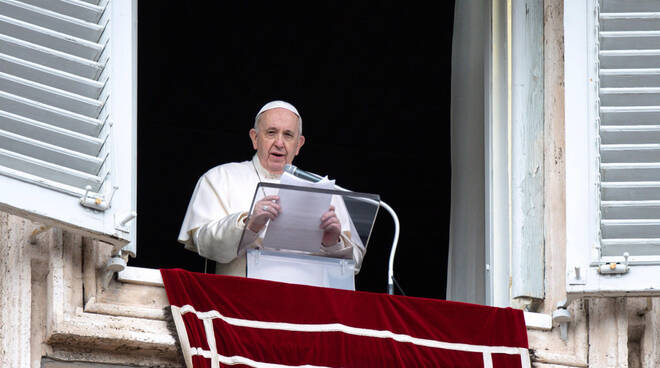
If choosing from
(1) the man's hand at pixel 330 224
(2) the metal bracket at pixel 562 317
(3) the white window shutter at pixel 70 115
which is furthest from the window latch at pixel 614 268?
(3) the white window shutter at pixel 70 115

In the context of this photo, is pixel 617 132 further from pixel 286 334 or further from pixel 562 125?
pixel 286 334

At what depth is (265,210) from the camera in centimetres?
648

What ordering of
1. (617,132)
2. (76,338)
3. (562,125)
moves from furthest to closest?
(562,125) < (617,132) < (76,338)

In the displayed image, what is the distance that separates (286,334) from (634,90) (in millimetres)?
1476

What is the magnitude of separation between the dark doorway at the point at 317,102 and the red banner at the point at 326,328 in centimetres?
283

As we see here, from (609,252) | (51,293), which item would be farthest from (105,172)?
(609,252)

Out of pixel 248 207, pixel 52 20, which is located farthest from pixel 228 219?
pixel 52 20

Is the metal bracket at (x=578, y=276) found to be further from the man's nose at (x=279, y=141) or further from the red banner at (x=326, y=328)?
the man's nose at (x=279, y=141)

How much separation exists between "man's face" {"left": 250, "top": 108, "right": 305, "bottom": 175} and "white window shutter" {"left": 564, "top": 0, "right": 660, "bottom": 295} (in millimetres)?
1316

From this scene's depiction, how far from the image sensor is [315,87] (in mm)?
9508

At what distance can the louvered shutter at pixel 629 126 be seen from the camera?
21.1 feet

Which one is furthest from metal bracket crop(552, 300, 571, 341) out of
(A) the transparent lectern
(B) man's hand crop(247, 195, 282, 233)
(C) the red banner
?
(B) man's hand crop(247, 195, 282, 233)

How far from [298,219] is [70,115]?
2.87 feet

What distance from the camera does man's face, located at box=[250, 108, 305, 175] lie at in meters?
7.47
